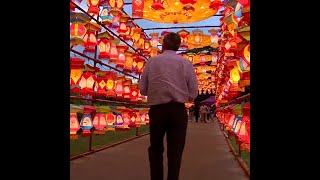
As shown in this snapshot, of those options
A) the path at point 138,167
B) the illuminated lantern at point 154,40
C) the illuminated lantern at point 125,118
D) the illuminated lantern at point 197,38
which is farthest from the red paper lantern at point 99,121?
the illuminated lantern at point 197,38

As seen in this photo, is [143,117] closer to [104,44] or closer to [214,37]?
[104,44]

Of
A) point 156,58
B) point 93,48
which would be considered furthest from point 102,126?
point 156,58

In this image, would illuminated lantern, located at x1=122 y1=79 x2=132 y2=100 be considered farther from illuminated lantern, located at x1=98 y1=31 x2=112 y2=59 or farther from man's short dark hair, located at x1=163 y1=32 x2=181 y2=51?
man's short dark hair, located at x1=163 y1=32 x2=181 y2=51

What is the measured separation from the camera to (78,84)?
5449 mm

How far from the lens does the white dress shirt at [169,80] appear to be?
2711mm

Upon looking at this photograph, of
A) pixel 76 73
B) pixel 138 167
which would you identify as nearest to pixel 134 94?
pixel 76 73

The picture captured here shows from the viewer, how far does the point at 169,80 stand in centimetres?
274

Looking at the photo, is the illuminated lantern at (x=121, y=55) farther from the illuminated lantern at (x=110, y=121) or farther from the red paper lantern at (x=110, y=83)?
the illuminated lantern at (x=110, y=121)

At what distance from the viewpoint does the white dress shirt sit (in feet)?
8.89

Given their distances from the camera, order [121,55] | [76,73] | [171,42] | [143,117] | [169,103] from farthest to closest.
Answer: [143,117]
[121,55]
[76,73]
[171,42]
[169,103]
